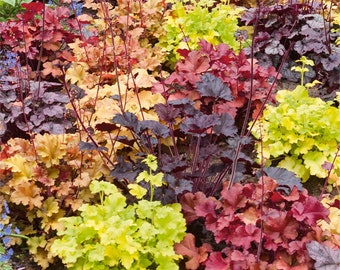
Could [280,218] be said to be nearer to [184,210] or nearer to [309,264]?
[309,264]

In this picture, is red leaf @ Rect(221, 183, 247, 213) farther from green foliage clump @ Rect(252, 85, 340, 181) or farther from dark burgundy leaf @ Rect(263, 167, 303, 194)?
green foliage clump @ Rect(252, 85, 340, 181)

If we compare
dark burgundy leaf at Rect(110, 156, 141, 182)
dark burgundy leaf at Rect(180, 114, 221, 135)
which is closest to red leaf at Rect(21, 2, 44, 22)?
dark burgundy leaf at Rect(110, 156, 141, 182)

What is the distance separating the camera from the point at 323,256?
275 cm

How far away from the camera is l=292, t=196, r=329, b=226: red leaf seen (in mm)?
2869

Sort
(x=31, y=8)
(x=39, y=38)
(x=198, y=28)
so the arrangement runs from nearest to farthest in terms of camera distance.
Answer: (x=31, y=8) < (x=39, y=38) < (x=198, y=28)

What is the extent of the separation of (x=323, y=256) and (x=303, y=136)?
119 cm

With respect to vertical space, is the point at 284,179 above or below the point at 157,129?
below

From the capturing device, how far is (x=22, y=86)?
425cm

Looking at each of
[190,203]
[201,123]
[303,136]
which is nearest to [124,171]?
[190,203]

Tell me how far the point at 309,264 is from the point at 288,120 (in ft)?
3.95

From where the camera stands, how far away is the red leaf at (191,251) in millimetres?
3035

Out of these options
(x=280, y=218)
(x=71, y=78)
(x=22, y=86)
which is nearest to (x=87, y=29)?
(x=71, y=78)

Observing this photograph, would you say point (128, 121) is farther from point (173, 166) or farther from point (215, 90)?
point (215, 90)

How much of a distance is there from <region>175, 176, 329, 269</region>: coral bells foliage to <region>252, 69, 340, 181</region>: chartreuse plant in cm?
60
